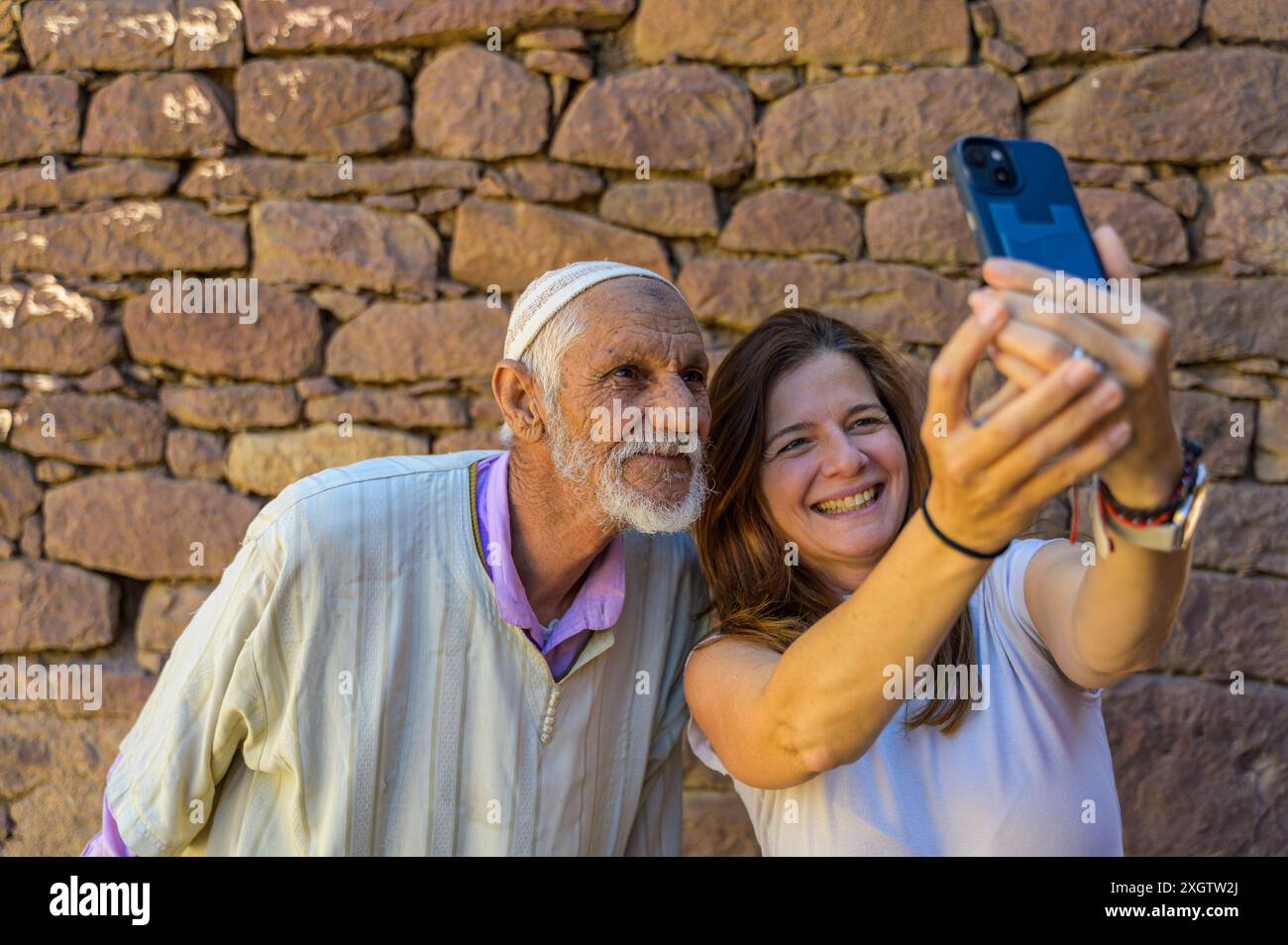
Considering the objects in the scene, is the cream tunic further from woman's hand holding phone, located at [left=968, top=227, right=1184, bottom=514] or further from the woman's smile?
woman's hand holding phone, located at [left=968, top=227, right=1184, bottom=514]

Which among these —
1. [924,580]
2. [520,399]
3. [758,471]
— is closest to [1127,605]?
[924,580]

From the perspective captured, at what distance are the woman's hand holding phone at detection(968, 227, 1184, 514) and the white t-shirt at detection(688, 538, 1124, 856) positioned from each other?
70 cm

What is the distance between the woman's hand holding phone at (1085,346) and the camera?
1.03 meters

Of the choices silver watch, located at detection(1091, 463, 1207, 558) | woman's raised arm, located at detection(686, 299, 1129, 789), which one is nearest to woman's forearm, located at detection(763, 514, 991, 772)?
woman's raised arm, located at detection(686, 299, 1129, 789)

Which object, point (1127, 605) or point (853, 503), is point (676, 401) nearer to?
point (853, 503)

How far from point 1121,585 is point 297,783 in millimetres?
1409

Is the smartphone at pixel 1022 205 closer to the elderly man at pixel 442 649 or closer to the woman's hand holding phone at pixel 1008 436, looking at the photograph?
the woman's hand holding phone at pixel 1008 436

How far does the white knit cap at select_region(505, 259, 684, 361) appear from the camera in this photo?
198 cm

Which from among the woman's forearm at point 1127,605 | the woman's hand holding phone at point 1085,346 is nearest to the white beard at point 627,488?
the woman's forearm at point 1127,605

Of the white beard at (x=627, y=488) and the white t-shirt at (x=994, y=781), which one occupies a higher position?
the white beard at (x=627, y=488)

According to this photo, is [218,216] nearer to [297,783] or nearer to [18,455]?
[18,455]

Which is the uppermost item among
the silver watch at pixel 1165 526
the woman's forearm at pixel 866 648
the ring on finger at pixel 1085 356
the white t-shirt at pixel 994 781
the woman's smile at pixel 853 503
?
the woman's smile at pixel 853 503

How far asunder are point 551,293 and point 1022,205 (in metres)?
1.01

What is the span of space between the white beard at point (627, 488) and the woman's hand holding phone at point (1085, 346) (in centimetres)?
81
